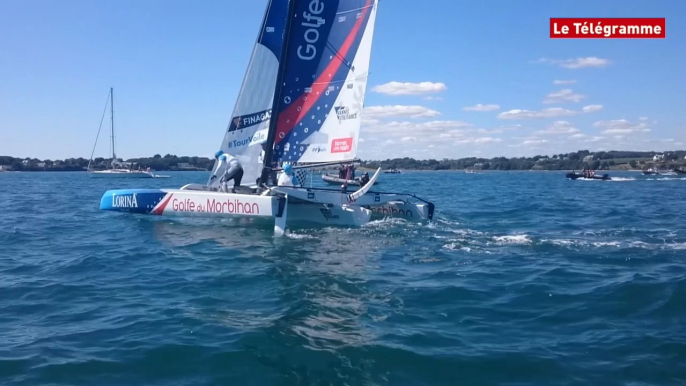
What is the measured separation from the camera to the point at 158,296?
7.35 metres

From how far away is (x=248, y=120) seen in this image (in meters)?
15.9

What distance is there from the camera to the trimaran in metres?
14.6

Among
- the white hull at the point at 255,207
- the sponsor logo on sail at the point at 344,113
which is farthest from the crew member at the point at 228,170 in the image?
the sponsor logo on sail at the point at 344,113

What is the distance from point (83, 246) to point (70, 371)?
7272 mm

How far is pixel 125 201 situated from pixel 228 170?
9.15 feet

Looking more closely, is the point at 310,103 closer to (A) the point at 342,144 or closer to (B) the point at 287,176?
(A) the point at 342,144

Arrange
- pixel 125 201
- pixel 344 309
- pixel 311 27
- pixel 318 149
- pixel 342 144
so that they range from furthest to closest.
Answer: pixel 318 149, pixel 342 144, pixel 311 27, pixel 125 201, pixel 344 309

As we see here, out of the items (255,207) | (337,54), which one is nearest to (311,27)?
(337,54)

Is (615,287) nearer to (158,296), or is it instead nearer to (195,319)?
(195,319)

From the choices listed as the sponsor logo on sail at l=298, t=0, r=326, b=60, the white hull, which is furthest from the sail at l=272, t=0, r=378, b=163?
the white hull

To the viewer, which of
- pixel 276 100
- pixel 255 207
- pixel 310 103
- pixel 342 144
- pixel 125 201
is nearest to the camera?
pixel 255 207

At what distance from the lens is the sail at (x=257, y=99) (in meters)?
15.7

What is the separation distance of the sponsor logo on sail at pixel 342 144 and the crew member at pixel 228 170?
8.54ft

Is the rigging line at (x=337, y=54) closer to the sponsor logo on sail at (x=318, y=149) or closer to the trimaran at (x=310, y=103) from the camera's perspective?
the trimaran at (x=310, y=103)
